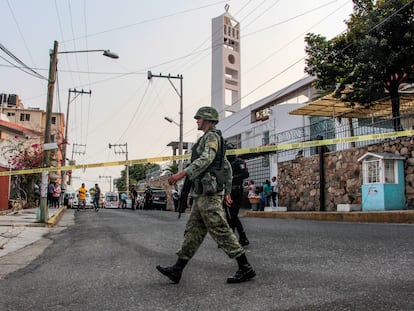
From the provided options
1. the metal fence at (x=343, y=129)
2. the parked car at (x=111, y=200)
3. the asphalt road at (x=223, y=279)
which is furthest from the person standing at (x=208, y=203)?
the parked car at (x=111, y=200)

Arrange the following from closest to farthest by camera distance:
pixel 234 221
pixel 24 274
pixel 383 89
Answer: pixel 24 274 → pixel 234 221 → pixel 383 89

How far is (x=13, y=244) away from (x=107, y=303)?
5221mm

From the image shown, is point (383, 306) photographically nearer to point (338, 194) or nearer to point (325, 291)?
point (325, 291)

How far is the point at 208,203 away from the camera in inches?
159

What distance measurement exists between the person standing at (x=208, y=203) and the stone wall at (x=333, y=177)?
415 inches

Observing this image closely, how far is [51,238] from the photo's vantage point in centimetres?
907

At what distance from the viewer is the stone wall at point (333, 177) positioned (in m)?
13.2

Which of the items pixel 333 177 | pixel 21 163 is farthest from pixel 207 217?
pixel 21 163

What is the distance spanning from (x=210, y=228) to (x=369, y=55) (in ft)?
39.2

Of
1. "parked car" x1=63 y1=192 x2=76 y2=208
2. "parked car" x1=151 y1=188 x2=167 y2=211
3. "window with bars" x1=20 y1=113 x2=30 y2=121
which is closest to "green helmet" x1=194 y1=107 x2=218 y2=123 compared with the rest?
"parked car" x1=151 y1=188 x2=167 y2=211

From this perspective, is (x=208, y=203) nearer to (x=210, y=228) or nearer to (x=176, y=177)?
(x=210, y=228)

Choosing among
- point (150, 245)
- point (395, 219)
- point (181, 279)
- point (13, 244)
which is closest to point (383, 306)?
point (181, 279)

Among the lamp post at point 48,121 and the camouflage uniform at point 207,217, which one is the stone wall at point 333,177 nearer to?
the lamp post at point 48,121

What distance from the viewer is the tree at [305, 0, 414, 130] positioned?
533 inches
